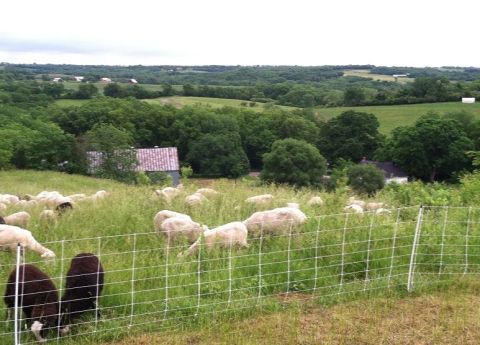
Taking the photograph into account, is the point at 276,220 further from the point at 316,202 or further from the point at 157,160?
the point at 157,160

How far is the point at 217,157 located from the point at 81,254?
207 ft

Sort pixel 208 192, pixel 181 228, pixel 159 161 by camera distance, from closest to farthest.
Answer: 1. pixel 181 228
2. pixel 208 192
3. pixel 159 161

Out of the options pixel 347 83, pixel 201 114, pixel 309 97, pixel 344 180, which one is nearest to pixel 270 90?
pixel 309 97

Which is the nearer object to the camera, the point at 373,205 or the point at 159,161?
the point at 373,205

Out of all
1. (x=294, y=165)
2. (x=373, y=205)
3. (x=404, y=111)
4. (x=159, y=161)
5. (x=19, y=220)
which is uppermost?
(x=373, y=205)

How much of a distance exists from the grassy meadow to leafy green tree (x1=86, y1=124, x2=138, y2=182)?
41147mm

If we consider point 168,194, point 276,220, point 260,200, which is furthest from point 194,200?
point 276,220

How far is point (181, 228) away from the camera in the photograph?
9062mm

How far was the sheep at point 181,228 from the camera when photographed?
8.92 metres

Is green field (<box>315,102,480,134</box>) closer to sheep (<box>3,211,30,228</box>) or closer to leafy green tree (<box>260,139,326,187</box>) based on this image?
leafy green tree (<box>260,139,326,187</box>)

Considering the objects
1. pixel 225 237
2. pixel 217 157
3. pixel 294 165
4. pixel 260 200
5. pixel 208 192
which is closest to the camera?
pixel 225 237

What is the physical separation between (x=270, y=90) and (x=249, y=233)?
136993 millimetres

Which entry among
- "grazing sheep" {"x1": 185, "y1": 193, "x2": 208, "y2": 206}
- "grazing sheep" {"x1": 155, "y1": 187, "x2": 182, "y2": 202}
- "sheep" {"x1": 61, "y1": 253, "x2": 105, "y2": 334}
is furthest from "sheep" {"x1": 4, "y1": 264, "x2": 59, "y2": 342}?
"grazing sheep" {"x1": 155, "y1": 187, "x2": 182, "y2": 202}

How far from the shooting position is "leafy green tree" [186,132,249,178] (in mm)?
69562
